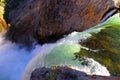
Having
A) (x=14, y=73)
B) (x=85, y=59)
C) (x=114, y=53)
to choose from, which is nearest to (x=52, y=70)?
(x=85, y=59)

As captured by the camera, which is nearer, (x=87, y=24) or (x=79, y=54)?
(x=79, y=54)

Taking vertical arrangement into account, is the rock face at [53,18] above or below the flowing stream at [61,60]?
below

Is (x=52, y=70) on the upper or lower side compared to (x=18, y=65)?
upper

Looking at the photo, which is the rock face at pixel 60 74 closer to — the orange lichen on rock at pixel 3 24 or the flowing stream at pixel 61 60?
the flowing stream at pixel 61 60

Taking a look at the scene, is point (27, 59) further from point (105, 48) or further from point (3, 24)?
point (3, 24)

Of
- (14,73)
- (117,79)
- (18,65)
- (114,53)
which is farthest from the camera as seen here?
(18,65)

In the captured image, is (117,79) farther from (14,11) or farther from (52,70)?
(14,11)

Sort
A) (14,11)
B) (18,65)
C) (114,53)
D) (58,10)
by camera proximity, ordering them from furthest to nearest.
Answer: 1. (14,11)
2. (58,10)
3. (18,65)
4. (114,53)

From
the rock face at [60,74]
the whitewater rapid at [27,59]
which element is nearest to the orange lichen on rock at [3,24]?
the whitewater rapid at [27,59]
